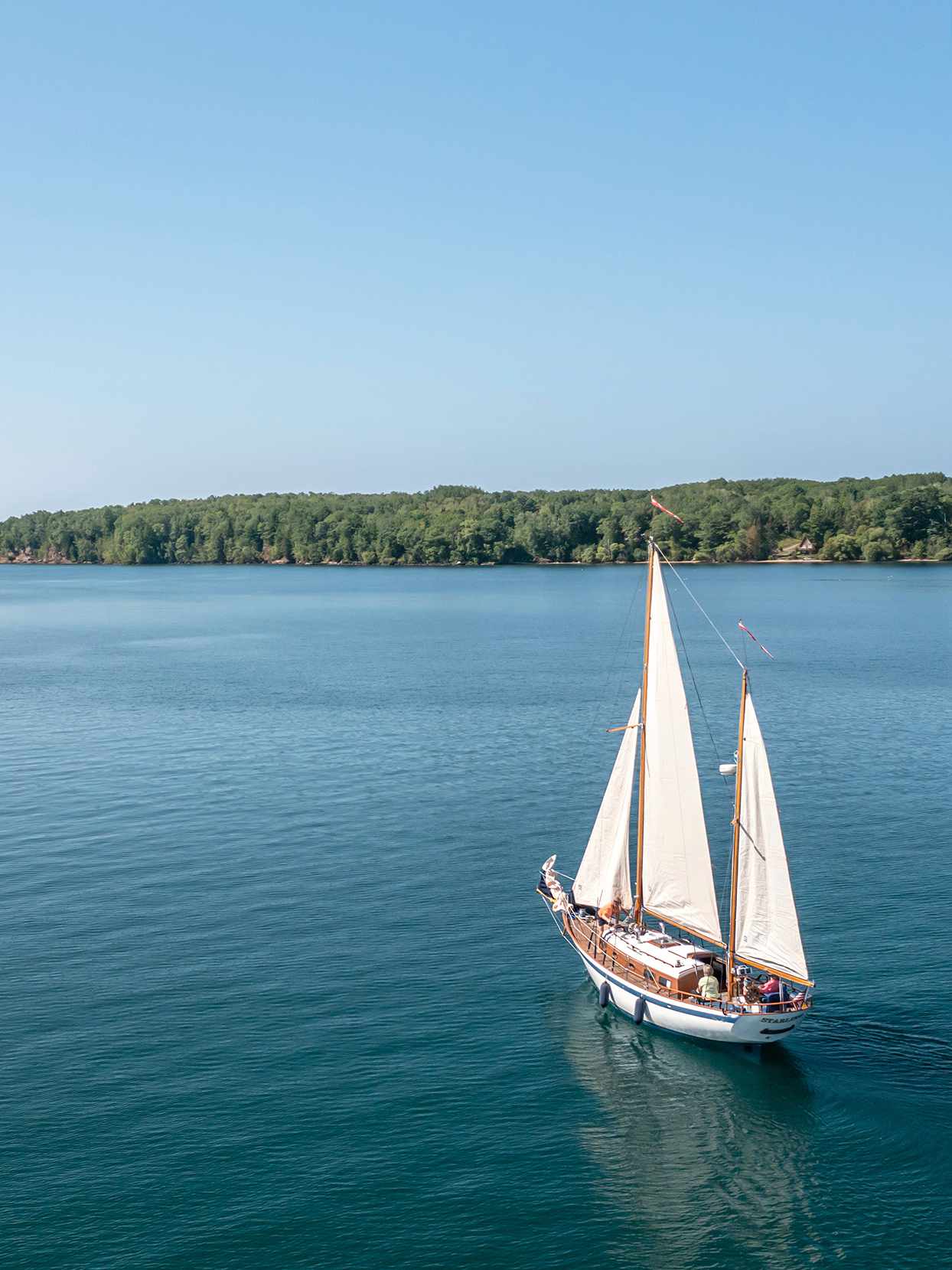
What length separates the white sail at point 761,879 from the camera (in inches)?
1638

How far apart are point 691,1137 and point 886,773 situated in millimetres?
48326

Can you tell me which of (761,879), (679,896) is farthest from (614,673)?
(761,879)

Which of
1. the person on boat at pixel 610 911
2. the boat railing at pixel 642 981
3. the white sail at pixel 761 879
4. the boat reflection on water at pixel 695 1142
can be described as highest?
the white sail at pixel 761 879

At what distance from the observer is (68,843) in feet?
219

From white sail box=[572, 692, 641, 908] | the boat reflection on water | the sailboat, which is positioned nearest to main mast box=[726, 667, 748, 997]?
the sailboat

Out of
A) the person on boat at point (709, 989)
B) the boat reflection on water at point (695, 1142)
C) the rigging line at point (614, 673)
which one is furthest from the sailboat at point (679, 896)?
the rigging line at point (614, 673)

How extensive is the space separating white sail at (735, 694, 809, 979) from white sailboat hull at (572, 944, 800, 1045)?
193 centimetres

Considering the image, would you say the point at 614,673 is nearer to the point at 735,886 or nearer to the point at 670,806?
the point at 670,806

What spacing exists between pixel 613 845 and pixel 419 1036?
10.8m

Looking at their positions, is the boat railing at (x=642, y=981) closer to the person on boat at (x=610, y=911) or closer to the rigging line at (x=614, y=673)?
the person on boat at (x=610, y=911)

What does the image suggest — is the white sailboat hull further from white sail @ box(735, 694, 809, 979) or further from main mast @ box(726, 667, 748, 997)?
white sail @ box(735, 694, 809, 979)

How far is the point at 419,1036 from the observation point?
143 ft

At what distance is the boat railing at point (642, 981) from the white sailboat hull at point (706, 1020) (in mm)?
151

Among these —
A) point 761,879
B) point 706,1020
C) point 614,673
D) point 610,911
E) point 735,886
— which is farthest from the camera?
point 614,673
